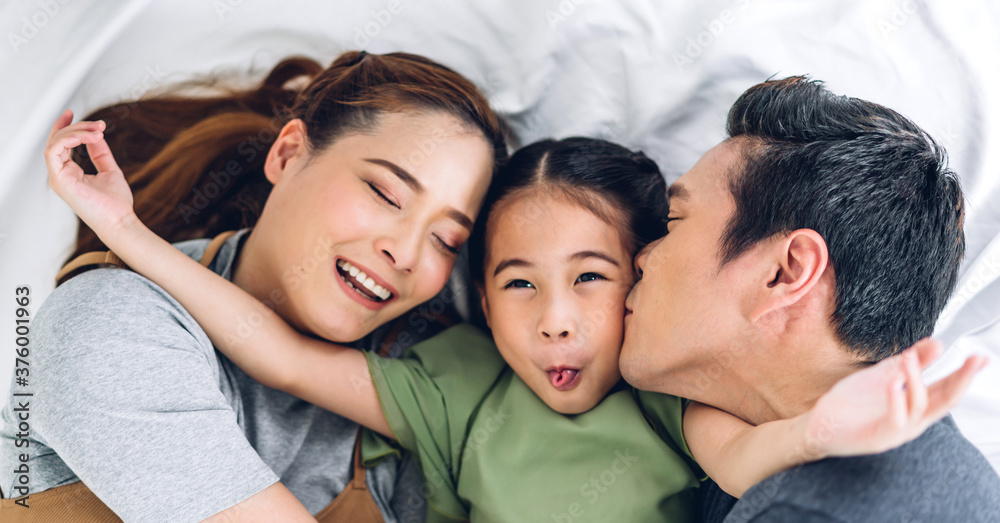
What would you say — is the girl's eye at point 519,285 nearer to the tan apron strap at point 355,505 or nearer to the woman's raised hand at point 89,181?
the tan apron strap at point 355,505

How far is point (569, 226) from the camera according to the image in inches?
58.1

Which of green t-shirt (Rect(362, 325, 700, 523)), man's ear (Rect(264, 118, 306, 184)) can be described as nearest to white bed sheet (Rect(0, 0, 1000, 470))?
man's ear (Rect(264, 118, 306, 184))

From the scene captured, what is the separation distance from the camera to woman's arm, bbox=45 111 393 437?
1.34 metres

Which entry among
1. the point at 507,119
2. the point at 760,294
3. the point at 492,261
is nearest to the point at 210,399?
the point at 492,261

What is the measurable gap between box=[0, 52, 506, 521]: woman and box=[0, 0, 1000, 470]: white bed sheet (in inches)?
6.5

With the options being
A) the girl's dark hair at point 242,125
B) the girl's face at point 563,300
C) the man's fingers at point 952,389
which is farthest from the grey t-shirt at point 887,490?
the girl's dark hair at point 242,125

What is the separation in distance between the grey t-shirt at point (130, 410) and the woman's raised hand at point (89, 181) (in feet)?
0.41

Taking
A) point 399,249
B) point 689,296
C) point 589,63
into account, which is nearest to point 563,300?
point 689,296

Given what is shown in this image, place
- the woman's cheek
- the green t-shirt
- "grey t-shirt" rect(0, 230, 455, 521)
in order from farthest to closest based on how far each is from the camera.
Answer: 1. the woman's cheek
2. the green t-shirt
3. "grey t-shirt" rect(0, 230, 455, 521)

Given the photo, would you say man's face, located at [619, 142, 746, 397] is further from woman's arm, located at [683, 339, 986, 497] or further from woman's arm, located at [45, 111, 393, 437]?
woman's arm, located at [45, 111, 393, 437]

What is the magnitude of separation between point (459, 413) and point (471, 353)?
7.3 inches

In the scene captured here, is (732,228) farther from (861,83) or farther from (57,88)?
(57,88)

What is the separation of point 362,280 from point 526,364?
0.45 m

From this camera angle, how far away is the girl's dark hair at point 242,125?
168 centimetres
